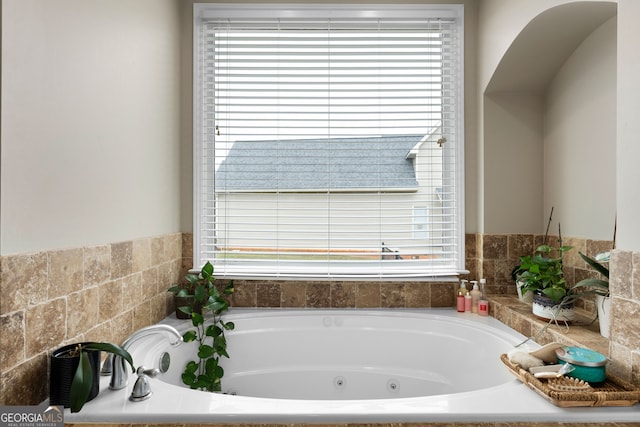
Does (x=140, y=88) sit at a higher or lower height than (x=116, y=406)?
higher

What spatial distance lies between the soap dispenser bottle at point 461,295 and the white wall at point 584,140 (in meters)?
0.63

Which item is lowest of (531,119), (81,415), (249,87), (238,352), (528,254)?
(238,352)

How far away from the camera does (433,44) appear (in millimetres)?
2281

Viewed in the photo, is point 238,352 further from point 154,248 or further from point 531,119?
point 531,119

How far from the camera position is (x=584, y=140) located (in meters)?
1.92

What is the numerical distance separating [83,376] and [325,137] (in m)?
1.70

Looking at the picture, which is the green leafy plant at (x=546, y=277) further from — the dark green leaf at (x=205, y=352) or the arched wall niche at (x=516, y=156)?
the dark green leaf at (x=205, y=352)

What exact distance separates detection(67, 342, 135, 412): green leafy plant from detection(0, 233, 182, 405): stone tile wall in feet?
0.39

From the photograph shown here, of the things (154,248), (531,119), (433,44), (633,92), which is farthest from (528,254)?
(154,248)

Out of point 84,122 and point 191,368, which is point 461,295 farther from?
point 84,122

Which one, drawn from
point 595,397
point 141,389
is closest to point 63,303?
point 141,389

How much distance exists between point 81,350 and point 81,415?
19cm

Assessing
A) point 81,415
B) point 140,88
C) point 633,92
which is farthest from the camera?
point 140,88

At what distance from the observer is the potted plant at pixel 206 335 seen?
70.4 inches
